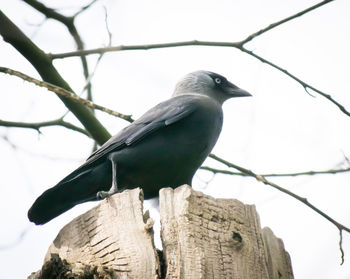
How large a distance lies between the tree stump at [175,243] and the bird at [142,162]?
1094 mm

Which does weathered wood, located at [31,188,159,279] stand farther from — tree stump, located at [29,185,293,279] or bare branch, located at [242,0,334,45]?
bare branch, located at [242,0,334,45]

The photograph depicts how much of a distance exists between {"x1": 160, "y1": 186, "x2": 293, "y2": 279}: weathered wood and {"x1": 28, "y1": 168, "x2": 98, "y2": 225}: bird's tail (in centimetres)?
153

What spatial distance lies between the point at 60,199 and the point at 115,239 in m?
1.50

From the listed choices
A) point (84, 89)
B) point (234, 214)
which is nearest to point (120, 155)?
point (84, 89)

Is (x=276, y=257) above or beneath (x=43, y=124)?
beneath

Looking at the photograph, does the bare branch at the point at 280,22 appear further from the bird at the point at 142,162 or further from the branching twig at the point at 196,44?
the bird at the point at 142,162

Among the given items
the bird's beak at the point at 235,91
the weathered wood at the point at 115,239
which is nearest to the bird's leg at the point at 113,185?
the weathered wood at the point at 115,239

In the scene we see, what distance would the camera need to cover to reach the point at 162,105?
4.86m

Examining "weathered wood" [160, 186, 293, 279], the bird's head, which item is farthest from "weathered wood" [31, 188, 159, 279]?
the bird's head

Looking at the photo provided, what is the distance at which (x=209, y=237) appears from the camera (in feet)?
9.16

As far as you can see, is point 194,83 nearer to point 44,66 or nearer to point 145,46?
point 145,46

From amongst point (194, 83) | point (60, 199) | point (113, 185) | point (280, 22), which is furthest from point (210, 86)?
point (60, 199)

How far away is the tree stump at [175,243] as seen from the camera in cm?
268

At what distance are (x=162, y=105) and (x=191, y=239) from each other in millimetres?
2282
